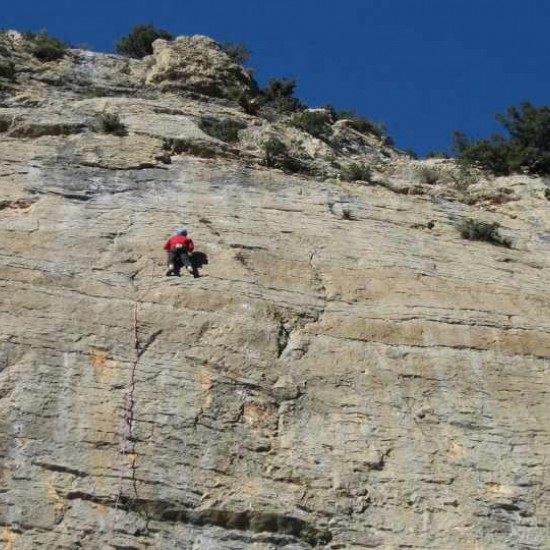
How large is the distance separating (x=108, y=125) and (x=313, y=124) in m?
4.70

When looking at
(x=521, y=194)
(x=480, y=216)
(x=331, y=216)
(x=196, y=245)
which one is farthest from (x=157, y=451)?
(x=521, y=194)

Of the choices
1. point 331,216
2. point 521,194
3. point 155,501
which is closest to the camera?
point 155,501

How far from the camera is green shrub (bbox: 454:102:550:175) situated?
2259 centimetres

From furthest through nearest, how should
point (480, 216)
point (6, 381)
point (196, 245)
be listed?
point (480, 216)
point (196, 245)
point (6, 381)

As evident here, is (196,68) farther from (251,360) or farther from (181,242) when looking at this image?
(251,360)

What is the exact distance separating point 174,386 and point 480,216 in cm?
769

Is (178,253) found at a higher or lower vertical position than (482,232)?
A: lower

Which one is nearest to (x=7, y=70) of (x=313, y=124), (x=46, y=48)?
(x=46, y=48)

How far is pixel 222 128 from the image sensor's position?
68.5 feet

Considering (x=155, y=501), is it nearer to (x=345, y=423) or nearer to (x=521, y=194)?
(x=345, y=423)

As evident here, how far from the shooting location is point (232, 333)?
49.3ft

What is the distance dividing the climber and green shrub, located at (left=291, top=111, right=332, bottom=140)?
669cm

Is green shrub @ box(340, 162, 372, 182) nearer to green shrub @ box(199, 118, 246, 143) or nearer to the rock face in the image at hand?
the rock face

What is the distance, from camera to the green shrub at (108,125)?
1939 cm
